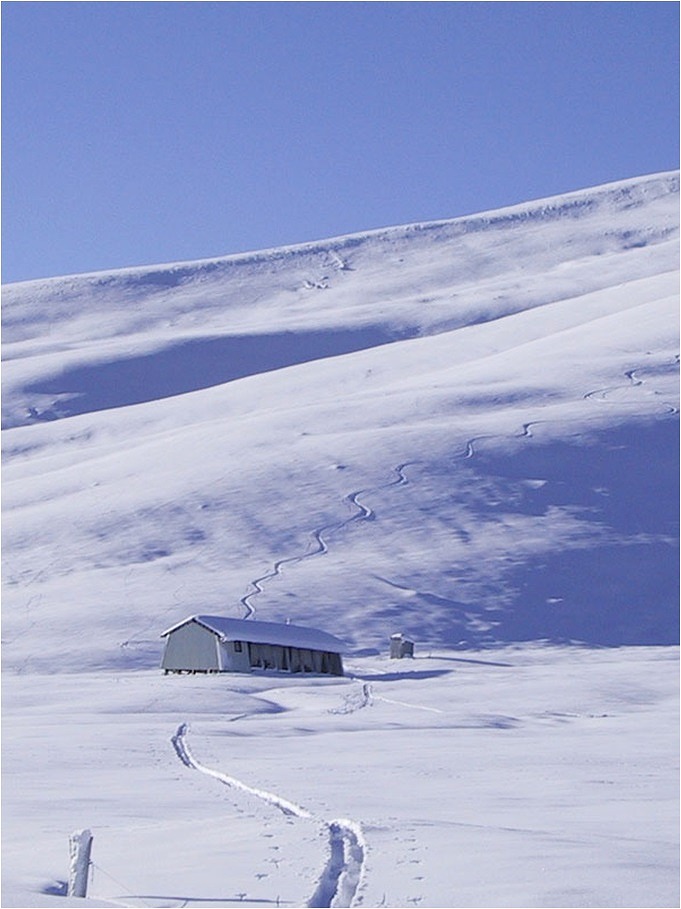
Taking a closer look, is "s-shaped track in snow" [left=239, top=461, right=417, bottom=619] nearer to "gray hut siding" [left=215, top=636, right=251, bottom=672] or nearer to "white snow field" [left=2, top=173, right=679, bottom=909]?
"white snow field" [left=2, top=173, right=679, bottom=909]

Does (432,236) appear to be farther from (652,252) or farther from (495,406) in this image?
(495,406)

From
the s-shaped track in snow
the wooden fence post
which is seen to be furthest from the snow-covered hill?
the wooden fence post

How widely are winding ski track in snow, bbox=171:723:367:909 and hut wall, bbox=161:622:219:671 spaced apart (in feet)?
71.4

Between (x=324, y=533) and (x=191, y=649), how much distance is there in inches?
568

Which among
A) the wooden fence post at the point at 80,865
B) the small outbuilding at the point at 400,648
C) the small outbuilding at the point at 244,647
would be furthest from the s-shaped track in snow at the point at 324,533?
the wooden fence post at the point at 80,865

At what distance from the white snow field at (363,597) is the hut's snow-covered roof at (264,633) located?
91 centimetres

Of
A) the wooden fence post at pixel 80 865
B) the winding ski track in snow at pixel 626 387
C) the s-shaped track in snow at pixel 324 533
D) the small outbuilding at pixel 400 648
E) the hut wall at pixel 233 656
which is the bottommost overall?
the wooden fence post at pixel 80 865

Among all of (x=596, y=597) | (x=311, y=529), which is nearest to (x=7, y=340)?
(x=311, y=529)

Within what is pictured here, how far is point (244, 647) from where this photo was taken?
3738 centimetres

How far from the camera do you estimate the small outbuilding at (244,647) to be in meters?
36.9

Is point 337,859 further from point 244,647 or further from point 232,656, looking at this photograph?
point 244,647

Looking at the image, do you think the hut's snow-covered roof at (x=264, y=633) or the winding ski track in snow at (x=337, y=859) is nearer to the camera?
the winding ski track in snow at (x=337, y=859)

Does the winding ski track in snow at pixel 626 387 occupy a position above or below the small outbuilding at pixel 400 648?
above

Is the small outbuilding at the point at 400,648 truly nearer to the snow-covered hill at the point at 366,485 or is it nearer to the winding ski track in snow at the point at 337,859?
the snow-covered hill at the point at 366,485
